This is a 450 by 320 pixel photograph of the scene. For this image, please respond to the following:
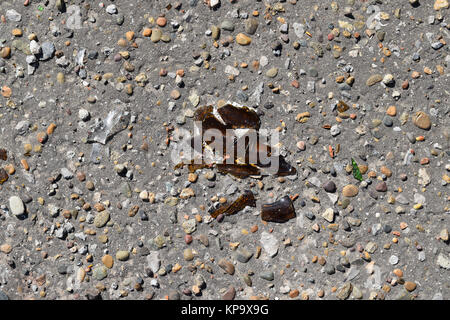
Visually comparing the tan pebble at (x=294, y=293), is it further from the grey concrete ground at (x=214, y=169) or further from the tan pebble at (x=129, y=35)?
the tan pebble at (x=129, y=35)

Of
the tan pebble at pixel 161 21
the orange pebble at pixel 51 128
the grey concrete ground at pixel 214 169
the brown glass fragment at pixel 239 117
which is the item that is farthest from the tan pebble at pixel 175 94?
the orange pebble at pixel 51 128

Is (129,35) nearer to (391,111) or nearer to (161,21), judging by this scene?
(161,21)

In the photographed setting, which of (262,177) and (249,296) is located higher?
(262,177)

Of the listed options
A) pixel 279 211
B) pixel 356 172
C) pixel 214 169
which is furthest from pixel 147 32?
pixel 356 172

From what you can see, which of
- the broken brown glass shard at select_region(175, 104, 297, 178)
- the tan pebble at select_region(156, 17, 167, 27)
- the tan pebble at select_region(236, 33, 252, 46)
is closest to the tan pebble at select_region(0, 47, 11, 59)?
the tan pebble at select_region(156, 17, 167, 27)

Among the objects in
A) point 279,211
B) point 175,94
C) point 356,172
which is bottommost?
point 279,211

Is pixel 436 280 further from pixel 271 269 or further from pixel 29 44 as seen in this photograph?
pixel 29 44

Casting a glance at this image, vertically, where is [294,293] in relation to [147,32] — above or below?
below

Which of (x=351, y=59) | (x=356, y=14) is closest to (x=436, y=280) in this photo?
(x=351, y=59)
